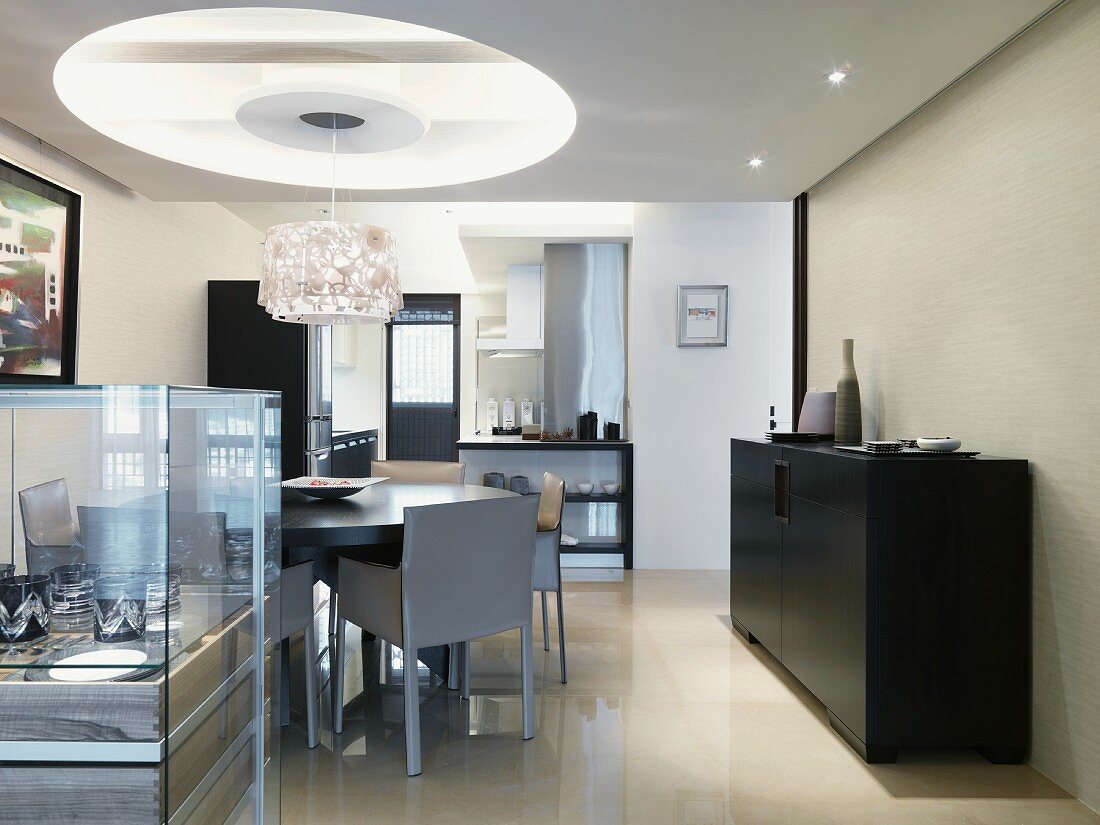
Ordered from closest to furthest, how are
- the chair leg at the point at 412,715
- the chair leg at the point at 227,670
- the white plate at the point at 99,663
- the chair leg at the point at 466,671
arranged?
the white plate at the point at 99,663 < the chair leg at the point at 227,670 < the chair leg at the point at 412,715 < the chair leg at the point at 466,671

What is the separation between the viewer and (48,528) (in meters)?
1.01

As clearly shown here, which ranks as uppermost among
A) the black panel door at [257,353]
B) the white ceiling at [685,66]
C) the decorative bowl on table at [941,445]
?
the white ceiling at [685,66]

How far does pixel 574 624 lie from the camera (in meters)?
4.05

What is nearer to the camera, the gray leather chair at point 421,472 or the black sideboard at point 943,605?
the black sideboard at point 943,605

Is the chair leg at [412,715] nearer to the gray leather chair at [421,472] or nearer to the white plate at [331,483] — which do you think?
the white plate at [331,483]

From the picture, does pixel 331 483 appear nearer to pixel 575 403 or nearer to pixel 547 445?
pixel 547 445

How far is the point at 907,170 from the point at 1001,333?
0.93 m

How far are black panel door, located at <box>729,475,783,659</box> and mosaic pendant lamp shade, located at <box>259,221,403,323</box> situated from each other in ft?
6.35

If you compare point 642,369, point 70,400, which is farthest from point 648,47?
point 642,369

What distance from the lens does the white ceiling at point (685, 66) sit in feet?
7.34

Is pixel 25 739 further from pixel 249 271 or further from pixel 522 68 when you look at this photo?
pixel 249 271

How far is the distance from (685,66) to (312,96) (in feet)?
4.53

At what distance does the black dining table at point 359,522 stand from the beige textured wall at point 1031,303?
1742 millimetres

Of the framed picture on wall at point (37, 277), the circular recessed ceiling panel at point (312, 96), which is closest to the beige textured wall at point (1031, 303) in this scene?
the circular recessed ceiling panel at point (312, 96)
